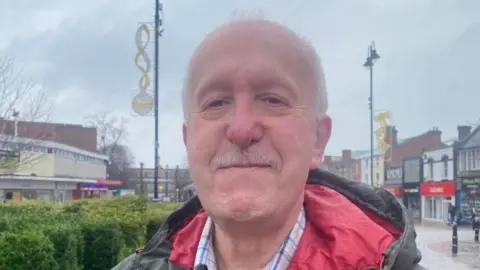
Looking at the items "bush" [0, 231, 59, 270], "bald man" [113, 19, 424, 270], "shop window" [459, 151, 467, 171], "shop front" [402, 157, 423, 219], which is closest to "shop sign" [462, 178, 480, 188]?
"shop window" [459, 151, 467, 171]

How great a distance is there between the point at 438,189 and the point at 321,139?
4115 cm

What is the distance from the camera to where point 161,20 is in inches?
603

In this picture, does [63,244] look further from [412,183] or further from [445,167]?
[412,183]

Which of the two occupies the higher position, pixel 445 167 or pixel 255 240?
pixel 255 240

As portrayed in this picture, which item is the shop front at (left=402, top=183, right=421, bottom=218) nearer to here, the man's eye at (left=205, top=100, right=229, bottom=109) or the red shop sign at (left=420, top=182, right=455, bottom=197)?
the red shop sign at (left=420, top=182, right=455, bottom=197)

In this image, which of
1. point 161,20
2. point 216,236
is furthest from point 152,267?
point 161,20

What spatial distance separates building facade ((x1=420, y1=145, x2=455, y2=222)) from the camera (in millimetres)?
38688

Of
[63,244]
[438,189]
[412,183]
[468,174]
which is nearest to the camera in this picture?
[63,244]

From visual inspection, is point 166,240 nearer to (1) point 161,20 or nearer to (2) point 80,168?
(1) point 161,20

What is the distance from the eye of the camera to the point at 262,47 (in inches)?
63.4

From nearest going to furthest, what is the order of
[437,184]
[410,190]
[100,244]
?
[100,244] → [437,184] → [410,190]

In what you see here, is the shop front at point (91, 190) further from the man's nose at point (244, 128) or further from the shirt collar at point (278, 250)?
the man's nose at point (244, 128)

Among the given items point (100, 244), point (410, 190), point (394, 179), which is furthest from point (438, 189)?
point (100, 244)

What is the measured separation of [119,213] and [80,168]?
145ft
